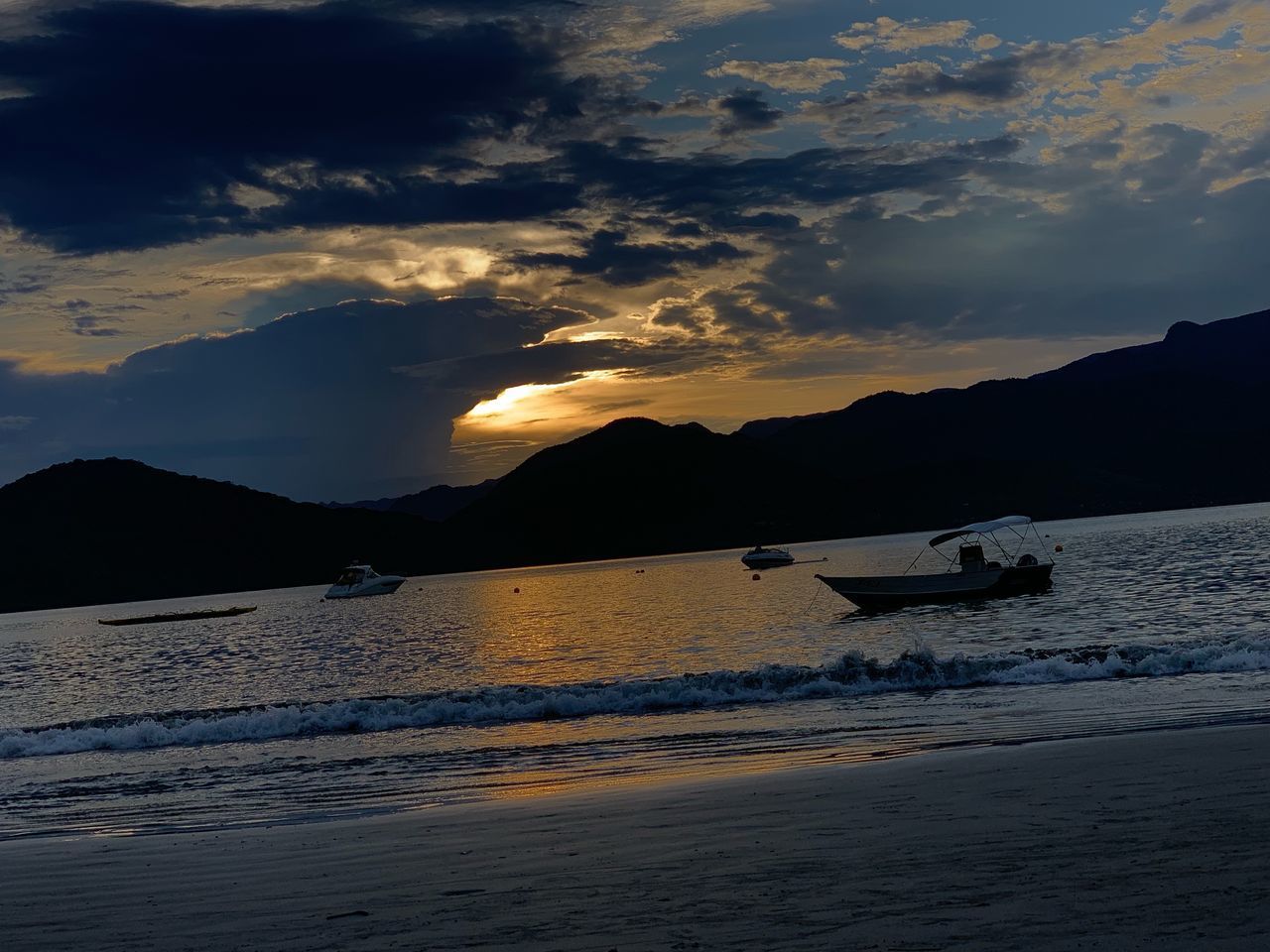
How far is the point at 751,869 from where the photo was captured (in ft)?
35.3

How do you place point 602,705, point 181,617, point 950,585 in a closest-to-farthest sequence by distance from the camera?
point 602,705, point 950,585, point 181,617

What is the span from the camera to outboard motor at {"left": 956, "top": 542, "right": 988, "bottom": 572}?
68188 mm

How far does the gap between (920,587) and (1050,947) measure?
62.1 meters

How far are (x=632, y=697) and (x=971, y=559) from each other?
140 ft

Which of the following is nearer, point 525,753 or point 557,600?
point 525,753

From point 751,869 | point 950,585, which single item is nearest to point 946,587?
point 950,585

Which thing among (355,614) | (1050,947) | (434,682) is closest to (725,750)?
(1050,947)

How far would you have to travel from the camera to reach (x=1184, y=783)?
13125 mm

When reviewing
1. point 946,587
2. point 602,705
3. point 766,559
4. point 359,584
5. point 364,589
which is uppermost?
point 359,584

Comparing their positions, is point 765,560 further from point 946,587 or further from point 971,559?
point 946,587

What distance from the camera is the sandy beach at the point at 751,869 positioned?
8.45m

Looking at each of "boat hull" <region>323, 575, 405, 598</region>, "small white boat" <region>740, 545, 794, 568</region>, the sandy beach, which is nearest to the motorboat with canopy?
the sandy beach

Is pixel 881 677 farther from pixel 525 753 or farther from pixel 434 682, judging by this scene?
pixel 434 682

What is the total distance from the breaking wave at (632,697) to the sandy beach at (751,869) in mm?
13537
